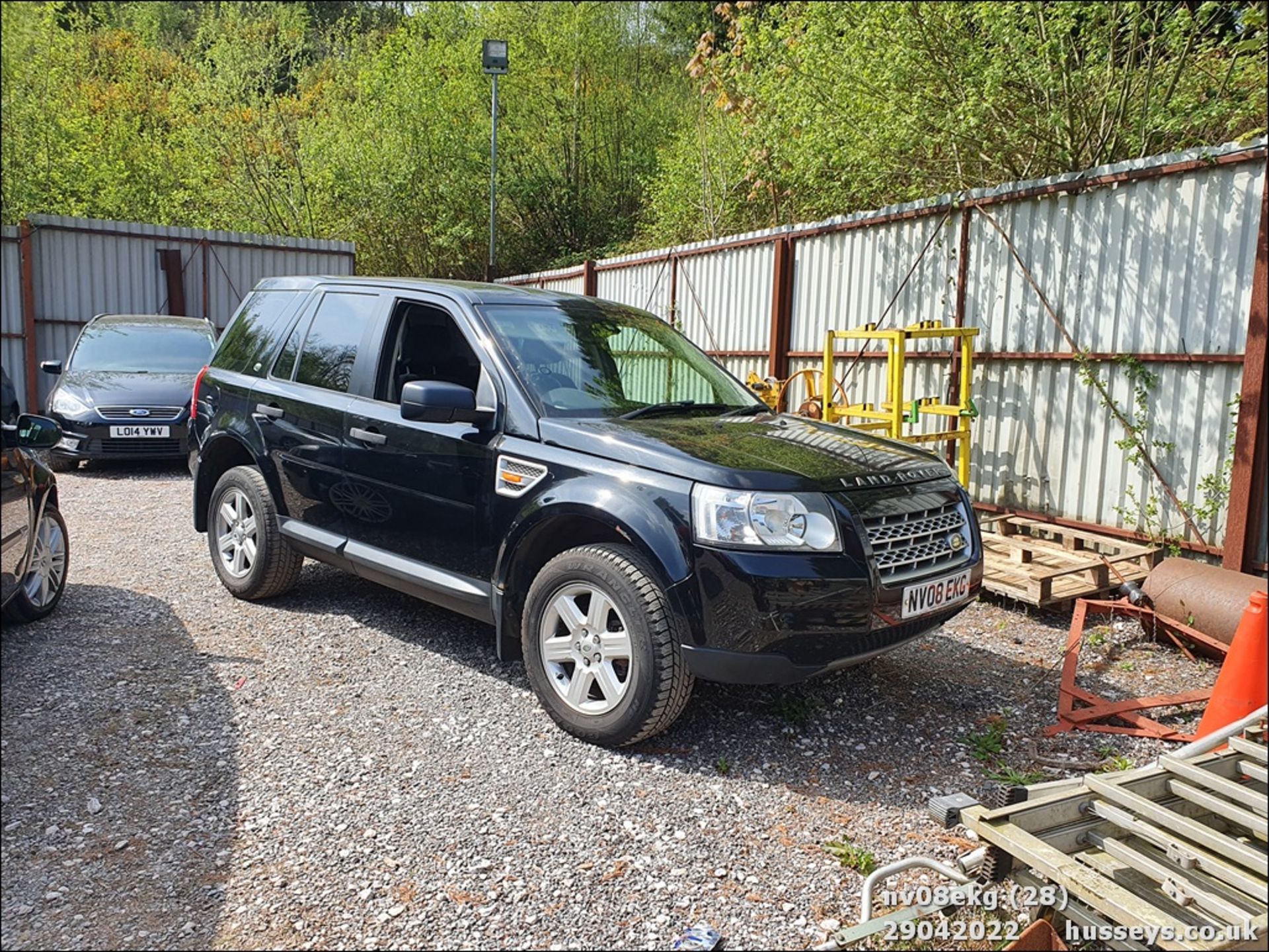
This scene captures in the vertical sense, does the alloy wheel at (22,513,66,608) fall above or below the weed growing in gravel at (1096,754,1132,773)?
above

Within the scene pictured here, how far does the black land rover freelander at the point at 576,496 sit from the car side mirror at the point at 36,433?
3.84 ft

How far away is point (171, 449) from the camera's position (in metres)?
10.2

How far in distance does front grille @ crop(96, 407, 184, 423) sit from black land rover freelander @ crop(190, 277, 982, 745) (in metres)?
5.01

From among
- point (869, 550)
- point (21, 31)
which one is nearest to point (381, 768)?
point (869, 550)

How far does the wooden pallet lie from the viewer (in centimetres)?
580

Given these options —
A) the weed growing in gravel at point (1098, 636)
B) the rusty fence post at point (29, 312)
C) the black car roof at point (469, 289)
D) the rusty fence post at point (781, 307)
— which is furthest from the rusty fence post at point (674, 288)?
the rusty fence post at point (29, 312)

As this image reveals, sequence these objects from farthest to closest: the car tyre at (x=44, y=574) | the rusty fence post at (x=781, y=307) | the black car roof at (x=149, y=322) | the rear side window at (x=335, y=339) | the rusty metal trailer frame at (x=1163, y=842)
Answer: the black car roof at (x=149, y=322), the rusty fence post at (x=781, y=307), the rear side window at (x=335, y=339), the car tyre at (x=44, y=574), the rusty metal trailer frame at (x=1163, y=842)

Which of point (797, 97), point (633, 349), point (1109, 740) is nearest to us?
point (1109, 740)

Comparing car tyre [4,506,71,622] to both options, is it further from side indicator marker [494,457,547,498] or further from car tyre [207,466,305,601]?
side indicator marker [494,457,547,498]

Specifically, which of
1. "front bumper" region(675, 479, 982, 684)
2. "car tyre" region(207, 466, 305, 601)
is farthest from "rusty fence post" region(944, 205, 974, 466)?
"car tyre" region(207, 466, 305, 601)

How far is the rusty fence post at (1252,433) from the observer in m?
5.59

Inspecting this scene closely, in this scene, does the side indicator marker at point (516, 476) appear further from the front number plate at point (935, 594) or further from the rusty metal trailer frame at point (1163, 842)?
the rusty metal trailer frame at point (1163, 842)

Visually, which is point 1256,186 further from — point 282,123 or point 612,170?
point 282,123

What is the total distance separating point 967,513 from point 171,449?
8794 mm
